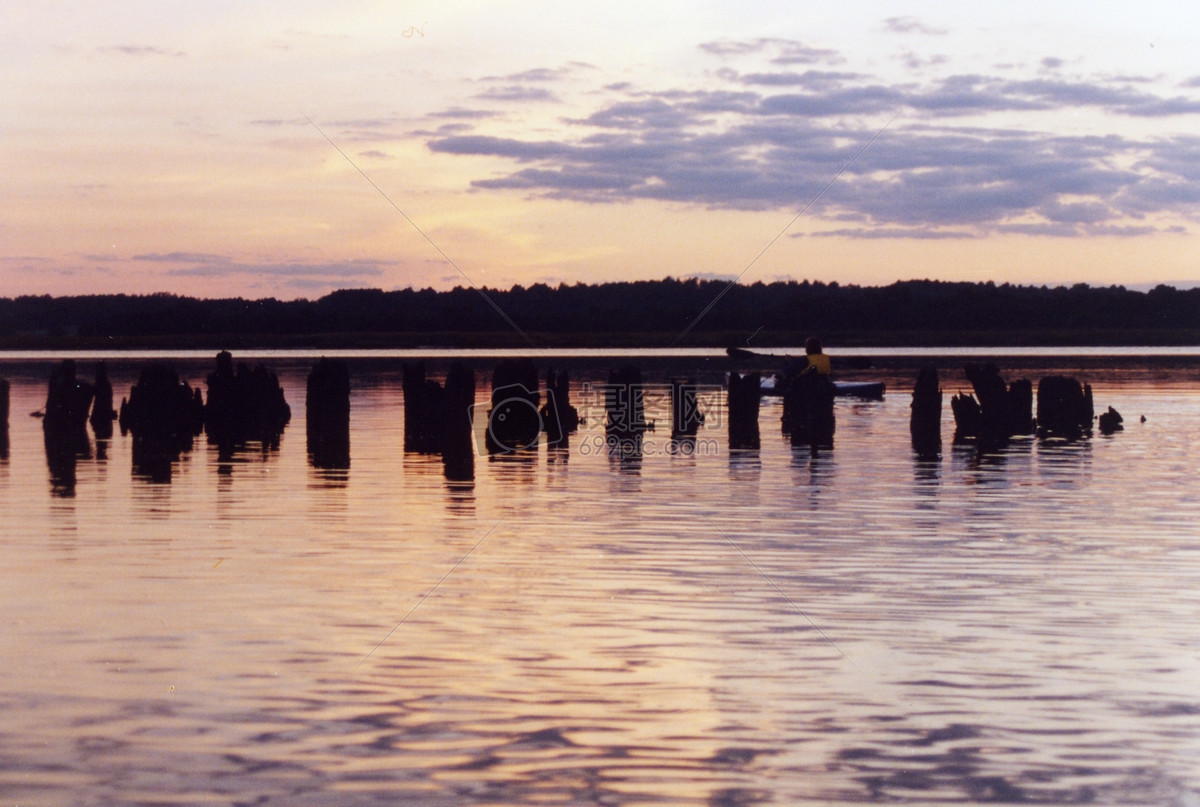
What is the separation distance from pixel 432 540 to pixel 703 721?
6851mm

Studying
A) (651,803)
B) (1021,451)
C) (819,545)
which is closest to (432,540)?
(819,545)

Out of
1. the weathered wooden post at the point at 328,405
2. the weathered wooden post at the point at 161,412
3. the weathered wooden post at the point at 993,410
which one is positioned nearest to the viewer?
the weathered wooden post at the point at 328,405

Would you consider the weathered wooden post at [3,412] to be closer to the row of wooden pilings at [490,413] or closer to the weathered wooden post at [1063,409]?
the row of wooden pilings at [490,413]

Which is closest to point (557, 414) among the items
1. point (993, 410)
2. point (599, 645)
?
point (993, 410)

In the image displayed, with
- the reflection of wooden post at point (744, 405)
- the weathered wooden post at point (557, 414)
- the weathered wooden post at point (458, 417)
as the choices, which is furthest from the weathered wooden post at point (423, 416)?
the reflection of wooden post at point (744, 405)

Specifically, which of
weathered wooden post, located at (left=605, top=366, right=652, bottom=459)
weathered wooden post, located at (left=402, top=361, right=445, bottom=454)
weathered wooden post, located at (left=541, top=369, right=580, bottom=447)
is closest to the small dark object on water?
weathered wooden post, located at (left=605, top=366, right=652, bottom=459)

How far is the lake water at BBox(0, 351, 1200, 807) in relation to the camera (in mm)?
6695

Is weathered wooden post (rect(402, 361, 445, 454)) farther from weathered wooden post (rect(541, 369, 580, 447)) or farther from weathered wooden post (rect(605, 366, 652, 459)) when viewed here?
weathered wooden post (rect(605, 366, 652, 459))

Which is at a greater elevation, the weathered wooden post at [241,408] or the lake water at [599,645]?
the weathered wooden post at [241,408]

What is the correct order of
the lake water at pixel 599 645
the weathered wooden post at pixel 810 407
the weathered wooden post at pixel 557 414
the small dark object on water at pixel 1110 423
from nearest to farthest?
the lake water at pixel 599 645 < the weathered wooden post at pixel 810 407 < the weathered wooden post at pixel 557 414 < the small dark object on water at pixel 1110 423

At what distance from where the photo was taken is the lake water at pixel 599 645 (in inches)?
264

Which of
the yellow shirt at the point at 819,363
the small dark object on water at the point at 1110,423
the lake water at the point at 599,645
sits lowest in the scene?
the lake water at the point at 599,645

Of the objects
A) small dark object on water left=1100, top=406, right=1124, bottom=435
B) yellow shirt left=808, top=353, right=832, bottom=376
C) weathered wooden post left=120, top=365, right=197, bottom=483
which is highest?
yellow shirt left=808, top=353, right=832, bottom=376

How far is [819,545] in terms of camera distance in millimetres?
13539
